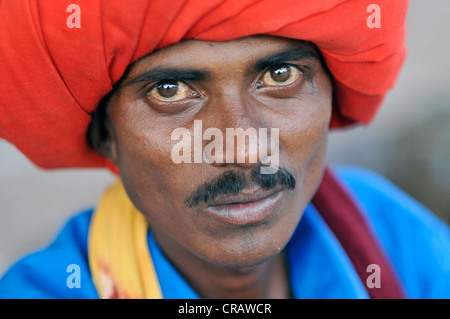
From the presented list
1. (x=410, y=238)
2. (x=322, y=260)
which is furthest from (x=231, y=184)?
(x=410, y=238)

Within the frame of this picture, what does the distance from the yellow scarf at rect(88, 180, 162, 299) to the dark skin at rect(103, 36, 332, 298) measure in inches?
8.1

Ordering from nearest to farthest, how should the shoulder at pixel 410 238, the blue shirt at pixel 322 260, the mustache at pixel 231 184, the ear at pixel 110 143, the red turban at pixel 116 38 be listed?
the red turban at pixel 116 38, the mustache at pixel 231 184, the ear at pixel 110 143, the blue shirt at pixel 322 260, the shoulder at pixel 410 238

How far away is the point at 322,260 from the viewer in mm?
1929

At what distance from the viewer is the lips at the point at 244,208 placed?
57.9 inches

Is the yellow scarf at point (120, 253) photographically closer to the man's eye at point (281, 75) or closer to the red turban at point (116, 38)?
the red turban at point (116, 38)

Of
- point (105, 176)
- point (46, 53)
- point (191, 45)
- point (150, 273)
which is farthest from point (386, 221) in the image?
point (105, 176)

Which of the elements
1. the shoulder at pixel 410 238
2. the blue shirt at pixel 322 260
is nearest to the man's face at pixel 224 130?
the blue shirt at pixel 322 260

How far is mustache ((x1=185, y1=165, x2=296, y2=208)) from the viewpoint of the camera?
143cm

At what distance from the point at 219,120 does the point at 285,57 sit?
0.81 feet

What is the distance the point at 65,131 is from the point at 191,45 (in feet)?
1.63

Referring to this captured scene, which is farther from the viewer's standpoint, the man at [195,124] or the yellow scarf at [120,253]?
the yellow scarf at [120,253]

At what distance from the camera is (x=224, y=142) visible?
4.60 feet

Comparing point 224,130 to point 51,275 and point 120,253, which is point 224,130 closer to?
point 120,253
